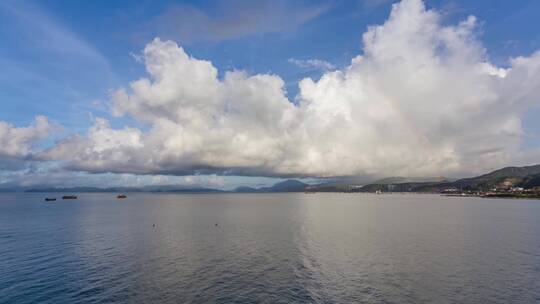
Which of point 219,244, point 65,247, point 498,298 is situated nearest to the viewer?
point 498,298

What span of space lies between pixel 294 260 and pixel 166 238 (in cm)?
4581

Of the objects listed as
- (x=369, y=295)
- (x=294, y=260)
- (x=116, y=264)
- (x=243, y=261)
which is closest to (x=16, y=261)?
(x=116, y=264)

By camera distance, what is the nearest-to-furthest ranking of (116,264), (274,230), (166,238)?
(116,264)
(166,238)
(274,230)

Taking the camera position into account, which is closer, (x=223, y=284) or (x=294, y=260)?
(x=223, y=284)

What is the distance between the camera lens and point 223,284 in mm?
A: 54125

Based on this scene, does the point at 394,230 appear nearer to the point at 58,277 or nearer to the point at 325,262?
the point at 325,262

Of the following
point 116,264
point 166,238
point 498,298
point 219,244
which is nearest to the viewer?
point 498,298

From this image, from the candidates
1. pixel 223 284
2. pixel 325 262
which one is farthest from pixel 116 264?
pixel 325 262

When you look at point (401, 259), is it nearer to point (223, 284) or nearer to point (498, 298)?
point (498, 298)

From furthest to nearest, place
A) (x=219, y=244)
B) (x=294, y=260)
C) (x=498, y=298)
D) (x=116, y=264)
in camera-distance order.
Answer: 1. (x=219, y=244)
2. (x=294, y=260)
3. (x=116, y=264)
4. (x=498, y=298)

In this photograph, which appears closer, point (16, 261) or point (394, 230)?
point (16, 261)

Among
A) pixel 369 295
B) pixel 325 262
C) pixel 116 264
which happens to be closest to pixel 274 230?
pixel 325 262

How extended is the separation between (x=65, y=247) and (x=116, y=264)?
86.8 feet

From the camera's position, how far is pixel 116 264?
66.4m
